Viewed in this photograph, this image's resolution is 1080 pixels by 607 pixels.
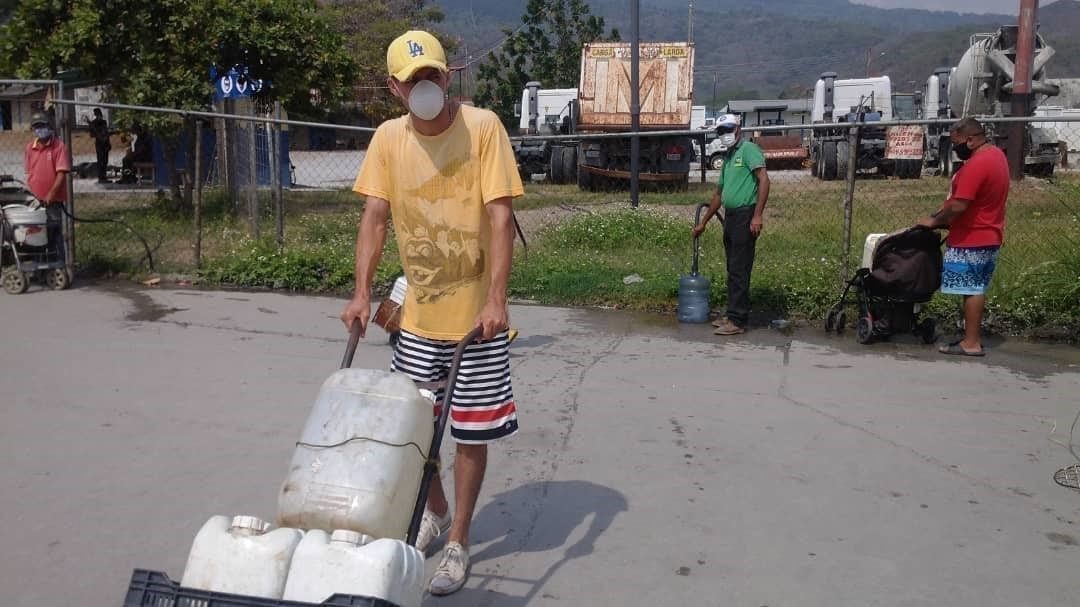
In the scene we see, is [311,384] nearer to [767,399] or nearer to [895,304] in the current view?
[767,399]

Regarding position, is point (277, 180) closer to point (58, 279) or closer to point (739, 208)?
point (58, 279)

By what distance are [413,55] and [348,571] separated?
1.82m

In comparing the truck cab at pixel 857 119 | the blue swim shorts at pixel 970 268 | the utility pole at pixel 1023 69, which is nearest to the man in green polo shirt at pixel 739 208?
the blue swim shorts at pixel 970 268

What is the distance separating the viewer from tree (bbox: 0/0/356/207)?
14.0 m

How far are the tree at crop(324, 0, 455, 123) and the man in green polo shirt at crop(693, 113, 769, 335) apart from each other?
33.3 metres

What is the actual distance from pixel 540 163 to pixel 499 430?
75.1 feet

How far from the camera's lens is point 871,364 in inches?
303

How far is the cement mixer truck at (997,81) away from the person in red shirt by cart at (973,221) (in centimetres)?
1318

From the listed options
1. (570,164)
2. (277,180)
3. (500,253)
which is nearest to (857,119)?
(570,164)

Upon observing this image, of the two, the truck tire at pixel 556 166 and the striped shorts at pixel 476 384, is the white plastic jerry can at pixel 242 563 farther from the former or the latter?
the truck tire at pixel 556 166

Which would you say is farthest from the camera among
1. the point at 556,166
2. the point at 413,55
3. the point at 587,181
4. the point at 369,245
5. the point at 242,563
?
the point at 556,166

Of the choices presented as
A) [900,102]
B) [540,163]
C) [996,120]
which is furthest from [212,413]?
[900,102]

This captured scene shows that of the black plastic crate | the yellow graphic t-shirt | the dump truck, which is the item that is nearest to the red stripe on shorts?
the yellow graphic t-shirt

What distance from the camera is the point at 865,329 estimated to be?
27.1ft
